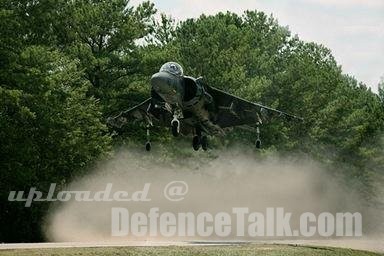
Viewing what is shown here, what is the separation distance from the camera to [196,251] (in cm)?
2548

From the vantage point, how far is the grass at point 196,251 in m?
23.2

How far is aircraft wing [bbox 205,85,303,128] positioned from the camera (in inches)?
1147

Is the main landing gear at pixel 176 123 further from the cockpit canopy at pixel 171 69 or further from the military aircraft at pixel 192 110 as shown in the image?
the cockpit canopy at pixel 171 69

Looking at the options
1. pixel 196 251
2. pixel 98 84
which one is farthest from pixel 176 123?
pixel 98 84

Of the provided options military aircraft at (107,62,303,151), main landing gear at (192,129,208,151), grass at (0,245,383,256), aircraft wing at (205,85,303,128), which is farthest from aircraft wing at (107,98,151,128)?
grass at (0,245,383,256)

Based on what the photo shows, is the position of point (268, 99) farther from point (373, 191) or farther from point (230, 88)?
point (373, 191)

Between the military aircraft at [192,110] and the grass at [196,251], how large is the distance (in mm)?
3962

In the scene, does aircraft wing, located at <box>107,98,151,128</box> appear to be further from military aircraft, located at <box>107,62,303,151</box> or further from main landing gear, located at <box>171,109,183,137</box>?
main landing gear, located at <box>171,109,183,137</box>

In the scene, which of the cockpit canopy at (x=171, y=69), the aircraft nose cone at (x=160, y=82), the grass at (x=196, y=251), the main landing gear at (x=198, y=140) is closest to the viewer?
the grass at (x=196, y=251)

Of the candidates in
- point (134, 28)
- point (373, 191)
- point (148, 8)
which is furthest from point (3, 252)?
point (373, 191)

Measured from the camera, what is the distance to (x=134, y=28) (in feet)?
147

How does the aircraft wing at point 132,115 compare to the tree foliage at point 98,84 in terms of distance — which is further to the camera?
the tree foliage at point 98,84

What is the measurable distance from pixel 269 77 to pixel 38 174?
1124 inches

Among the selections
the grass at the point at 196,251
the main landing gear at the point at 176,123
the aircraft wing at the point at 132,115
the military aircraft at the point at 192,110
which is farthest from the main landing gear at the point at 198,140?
the grass at the point at 196,251
